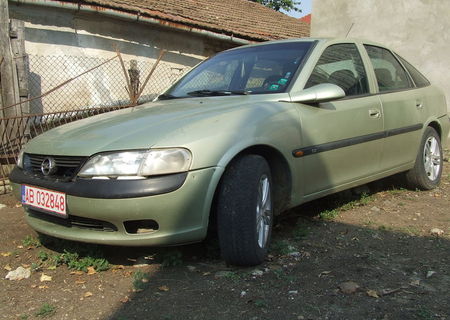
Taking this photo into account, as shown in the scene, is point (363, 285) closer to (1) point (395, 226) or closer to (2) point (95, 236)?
(1) point (395, 226)

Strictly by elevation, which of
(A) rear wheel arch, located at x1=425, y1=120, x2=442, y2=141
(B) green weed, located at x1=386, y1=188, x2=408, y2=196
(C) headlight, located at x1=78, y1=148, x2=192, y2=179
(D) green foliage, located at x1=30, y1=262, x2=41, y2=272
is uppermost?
(C) headlight, located at x1=78, y1=148, x2=192, y2=179

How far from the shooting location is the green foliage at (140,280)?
9.39ft

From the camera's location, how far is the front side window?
3793 millimetres

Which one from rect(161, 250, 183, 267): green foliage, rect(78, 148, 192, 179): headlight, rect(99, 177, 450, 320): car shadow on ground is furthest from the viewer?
rect(161, 250, 183, 267): green foliage

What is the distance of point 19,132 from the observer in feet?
19.2

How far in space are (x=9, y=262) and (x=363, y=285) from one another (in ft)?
8.00

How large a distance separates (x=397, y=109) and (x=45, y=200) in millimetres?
3151

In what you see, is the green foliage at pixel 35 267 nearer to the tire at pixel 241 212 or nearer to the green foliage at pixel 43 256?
the green foliage at pixel 43 256

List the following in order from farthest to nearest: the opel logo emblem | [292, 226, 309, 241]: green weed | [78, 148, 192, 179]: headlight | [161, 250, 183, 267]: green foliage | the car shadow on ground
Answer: [292, 226, 309, 241]: green weed, [161, 250, 183, 267]: green foliage, the opel logo emblem, [78, 148, 192, 179]: headlight, the car shadow on ground

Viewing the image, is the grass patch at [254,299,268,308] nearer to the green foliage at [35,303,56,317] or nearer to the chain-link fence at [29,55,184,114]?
the green foliage at [35,303,56,317]

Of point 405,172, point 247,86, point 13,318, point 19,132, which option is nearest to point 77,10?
point 19,132

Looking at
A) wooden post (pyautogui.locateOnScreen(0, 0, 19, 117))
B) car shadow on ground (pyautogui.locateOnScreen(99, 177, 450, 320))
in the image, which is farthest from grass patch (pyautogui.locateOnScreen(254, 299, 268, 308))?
wooden post (pyautogui.locateOnScreen(0, 0, 19, 117))

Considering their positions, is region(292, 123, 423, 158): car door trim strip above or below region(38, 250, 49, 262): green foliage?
above

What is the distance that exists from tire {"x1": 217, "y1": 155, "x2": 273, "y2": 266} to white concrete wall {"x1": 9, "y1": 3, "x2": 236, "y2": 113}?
5.85 m
